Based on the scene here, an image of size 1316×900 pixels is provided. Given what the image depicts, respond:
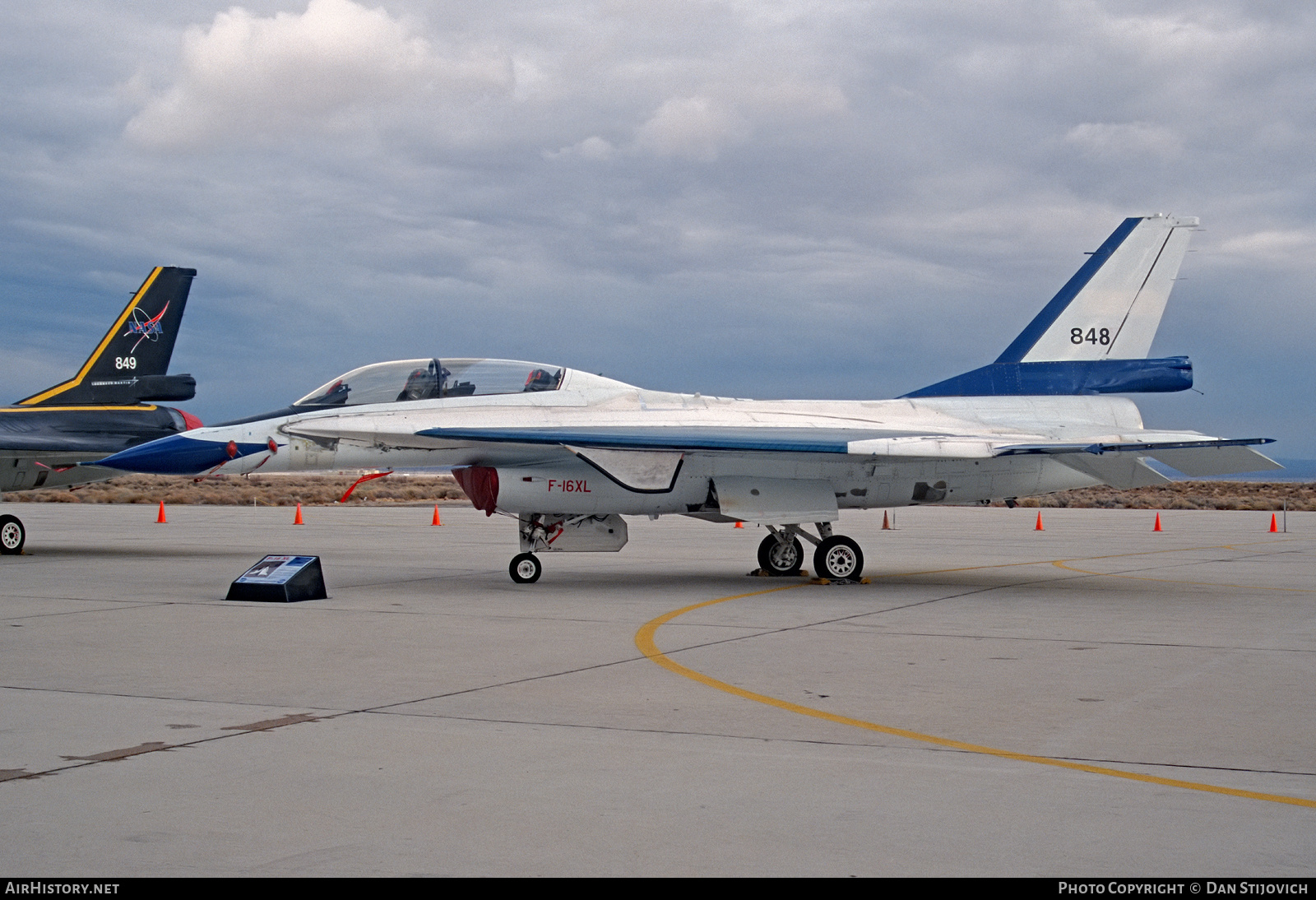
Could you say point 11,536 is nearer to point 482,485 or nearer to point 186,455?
point 186,455

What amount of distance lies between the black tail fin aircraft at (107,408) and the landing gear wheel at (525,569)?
881 cm

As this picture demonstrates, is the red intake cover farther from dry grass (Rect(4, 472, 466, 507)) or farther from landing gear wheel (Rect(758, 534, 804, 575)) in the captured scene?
dry grass (Rect(4, 472, 466, 507))

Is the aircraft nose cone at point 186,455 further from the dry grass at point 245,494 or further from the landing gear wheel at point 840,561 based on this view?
the dry grass at point 245,494

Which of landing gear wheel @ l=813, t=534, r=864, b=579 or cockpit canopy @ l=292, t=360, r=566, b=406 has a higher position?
cockpit canopy @ l=292, t=360, r=566, b=406

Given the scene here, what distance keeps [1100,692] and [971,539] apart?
1811 cm

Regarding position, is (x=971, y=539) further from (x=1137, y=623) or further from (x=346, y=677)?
(x=346, y=677)

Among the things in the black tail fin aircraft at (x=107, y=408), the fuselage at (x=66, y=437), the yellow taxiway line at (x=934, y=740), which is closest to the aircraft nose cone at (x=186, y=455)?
the fuselage at (x=66, y=437)

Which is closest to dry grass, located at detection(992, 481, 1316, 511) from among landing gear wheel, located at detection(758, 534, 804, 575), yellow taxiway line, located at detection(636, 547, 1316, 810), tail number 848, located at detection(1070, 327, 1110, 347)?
tail number 848, located at detection(1070, 327, 1110, 347)

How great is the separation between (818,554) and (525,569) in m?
3.67

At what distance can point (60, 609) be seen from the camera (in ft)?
37.0

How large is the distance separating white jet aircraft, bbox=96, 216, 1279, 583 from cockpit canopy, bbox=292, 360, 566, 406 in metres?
0.02

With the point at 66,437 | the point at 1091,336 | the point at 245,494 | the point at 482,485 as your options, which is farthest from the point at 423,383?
the point at 245,494

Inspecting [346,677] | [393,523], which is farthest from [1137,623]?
[393,523]

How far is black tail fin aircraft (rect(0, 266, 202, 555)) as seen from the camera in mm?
19078
